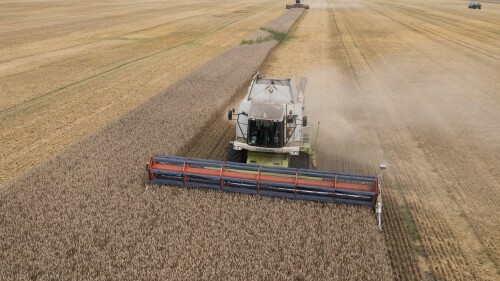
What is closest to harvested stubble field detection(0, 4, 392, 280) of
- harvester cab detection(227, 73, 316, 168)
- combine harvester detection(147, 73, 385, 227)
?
combine harvester detection(147, 73, 385, 227)

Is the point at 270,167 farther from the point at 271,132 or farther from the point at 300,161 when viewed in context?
the point at 300,161

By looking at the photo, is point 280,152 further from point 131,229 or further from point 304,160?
point 131,229

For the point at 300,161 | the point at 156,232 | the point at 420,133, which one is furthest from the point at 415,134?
the point at 156,232

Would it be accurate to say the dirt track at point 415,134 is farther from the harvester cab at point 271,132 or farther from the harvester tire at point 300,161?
the harvester cab at point 271,132

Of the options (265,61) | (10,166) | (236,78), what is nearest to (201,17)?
(265,61)

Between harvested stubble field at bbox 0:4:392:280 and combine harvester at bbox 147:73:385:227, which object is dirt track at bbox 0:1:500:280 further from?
harvested stubble field at bbox 0:4:392:280

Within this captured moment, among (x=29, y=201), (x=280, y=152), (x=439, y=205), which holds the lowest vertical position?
(x=439, y=205)

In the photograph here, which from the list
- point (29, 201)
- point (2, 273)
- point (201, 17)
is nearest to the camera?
point (2, 273)
